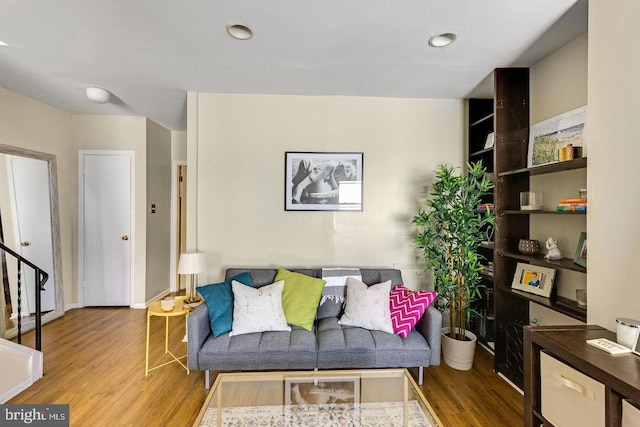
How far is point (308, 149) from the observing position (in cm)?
296

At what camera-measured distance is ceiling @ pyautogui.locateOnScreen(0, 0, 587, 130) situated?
5.48ft

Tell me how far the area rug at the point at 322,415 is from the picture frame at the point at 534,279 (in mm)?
1295

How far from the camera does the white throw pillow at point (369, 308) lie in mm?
2252

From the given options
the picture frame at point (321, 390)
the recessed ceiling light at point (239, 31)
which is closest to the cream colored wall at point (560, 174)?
the picture frame at point (321, 390)

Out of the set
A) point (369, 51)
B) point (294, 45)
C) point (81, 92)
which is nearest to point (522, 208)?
point (369, 51)

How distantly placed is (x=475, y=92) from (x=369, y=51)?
141cm

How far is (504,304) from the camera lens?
236 centimetres

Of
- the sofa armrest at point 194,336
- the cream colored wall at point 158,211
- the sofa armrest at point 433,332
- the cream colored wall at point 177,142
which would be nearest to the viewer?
the sofa armrest at point 194,336

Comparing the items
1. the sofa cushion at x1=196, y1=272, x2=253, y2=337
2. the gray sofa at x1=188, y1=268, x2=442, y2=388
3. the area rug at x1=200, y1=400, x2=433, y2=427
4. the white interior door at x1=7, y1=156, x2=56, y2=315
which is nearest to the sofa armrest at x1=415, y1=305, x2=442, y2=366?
the gray sofa at x1=188, y1=268, x2=442, y2=388

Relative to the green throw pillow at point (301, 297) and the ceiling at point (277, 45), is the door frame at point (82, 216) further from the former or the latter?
the green throw pillow at point (301, 297)

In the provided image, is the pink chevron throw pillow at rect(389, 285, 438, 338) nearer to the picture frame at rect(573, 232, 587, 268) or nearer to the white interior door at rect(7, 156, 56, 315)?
the picture frame at rect(573, 232, 587, 268)

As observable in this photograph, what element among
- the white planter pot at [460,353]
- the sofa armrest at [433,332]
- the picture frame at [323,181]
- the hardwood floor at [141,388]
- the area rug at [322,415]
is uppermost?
the picture frame at [323,181]

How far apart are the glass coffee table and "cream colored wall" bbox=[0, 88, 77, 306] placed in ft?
10.9

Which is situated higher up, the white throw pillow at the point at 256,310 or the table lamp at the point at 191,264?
the table lamp at the point at 191,264
